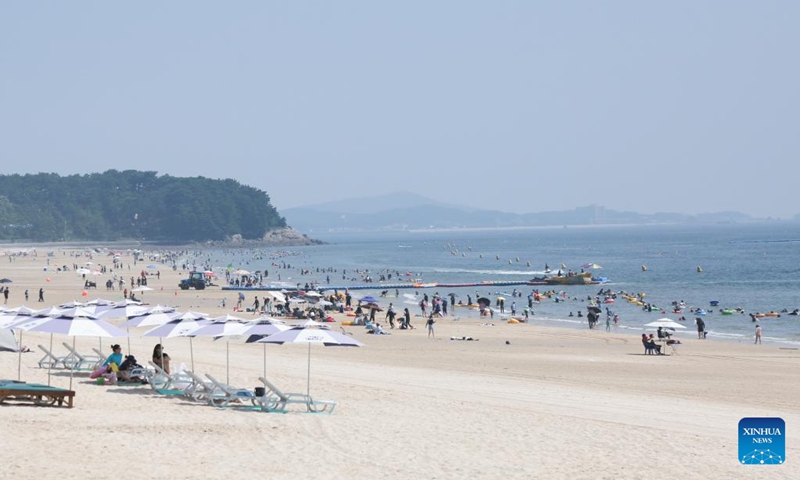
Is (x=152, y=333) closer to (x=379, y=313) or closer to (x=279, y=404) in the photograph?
(x=279, y=404)

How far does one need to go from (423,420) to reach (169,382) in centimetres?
518

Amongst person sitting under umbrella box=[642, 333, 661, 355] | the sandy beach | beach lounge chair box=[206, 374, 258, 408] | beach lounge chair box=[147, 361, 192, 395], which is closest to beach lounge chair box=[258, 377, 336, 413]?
the sandy beach

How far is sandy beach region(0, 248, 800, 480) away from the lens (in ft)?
39.3

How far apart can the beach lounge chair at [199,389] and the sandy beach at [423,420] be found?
0.22 metres

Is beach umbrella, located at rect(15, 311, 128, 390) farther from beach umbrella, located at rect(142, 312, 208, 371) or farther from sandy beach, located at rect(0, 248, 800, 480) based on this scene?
beach umbrella, located at rect(142, 312, 208, 371)

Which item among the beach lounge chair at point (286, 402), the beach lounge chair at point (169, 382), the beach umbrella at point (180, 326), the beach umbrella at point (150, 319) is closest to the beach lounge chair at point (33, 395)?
the beach lounge chair at point (169, 382)

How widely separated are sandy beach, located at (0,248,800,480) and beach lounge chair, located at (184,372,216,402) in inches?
8.8

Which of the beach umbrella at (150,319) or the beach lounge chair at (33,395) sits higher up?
the beach umbrella at (150,319)

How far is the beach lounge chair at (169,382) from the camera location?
58.6 ft

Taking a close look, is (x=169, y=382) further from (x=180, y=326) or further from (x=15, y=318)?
(x=15, y=318)

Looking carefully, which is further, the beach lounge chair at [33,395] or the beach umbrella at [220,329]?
the beach umbrella at [220,329]

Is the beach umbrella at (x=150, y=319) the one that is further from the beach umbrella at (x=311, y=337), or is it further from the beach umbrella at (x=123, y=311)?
the beach umbrella at (x=311, y=337)

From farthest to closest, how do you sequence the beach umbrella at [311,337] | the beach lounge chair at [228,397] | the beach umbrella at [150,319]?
the beach umbrella at [150,319]
the beach lounge chair at [228,397]
the beach umbrella at [311,337]

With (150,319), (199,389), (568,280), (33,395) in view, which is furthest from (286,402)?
(568,280)
